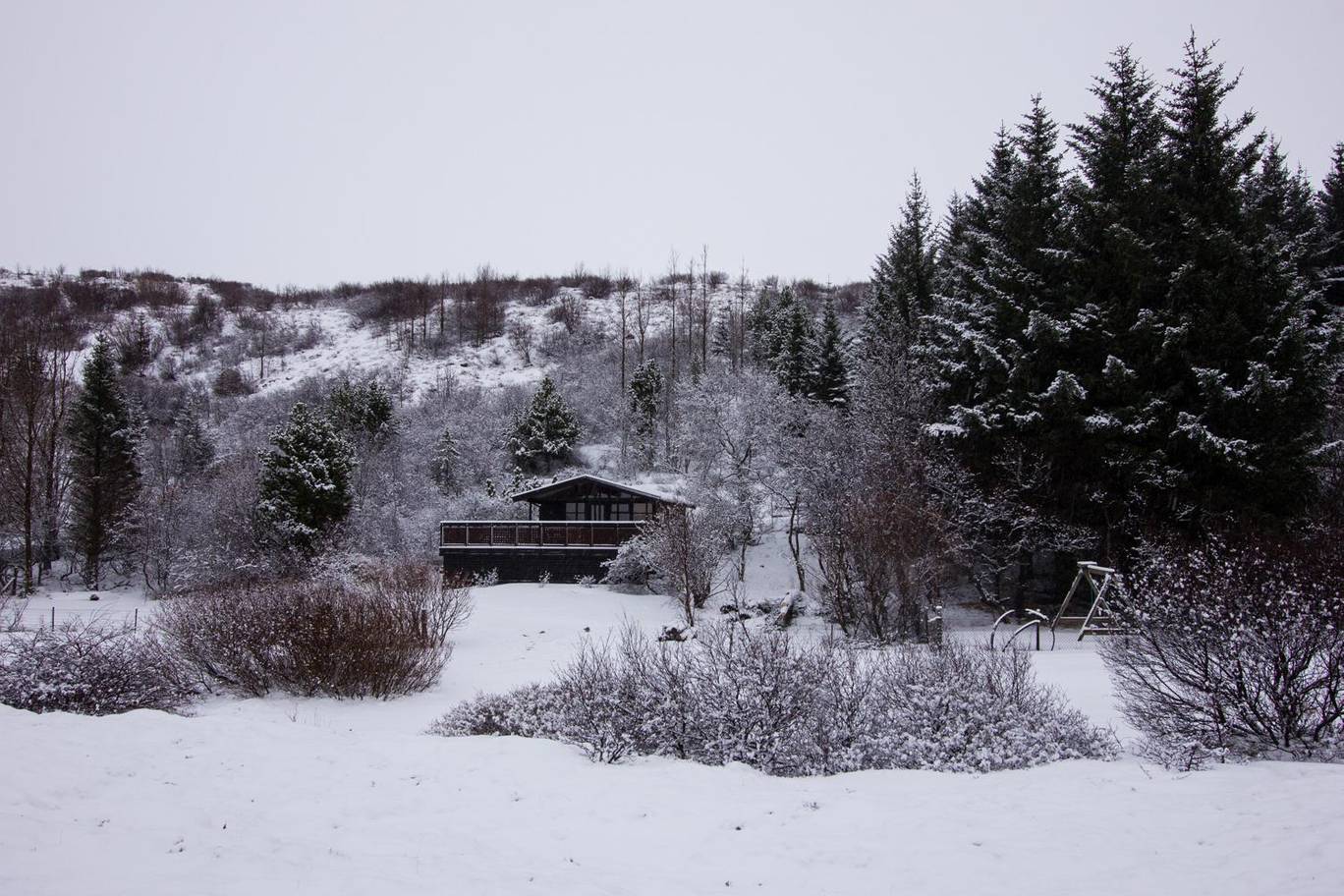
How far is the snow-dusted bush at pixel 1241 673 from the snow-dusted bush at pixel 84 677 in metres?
13.8

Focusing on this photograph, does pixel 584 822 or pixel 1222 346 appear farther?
pixel 1222 346

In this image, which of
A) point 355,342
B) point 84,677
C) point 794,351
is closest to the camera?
point 84,677

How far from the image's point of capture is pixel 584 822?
6.96 metres

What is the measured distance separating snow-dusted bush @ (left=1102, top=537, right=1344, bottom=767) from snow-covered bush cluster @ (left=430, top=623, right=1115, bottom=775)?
75cm

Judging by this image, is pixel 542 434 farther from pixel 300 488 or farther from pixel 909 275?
pixel 909 275

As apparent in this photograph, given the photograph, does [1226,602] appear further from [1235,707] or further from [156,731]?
[156,731]

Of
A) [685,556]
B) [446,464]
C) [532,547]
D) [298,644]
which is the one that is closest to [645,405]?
[446,464]

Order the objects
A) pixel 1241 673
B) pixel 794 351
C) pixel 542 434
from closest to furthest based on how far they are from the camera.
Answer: pixel 1241 673
pixel 794 351
pixel 542 434

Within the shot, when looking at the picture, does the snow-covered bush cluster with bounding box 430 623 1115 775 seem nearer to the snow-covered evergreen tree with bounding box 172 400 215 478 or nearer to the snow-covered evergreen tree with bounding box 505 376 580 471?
the snow-covered evergreen tree with bounding box 505 376 580 471

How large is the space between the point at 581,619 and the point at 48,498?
27195mm

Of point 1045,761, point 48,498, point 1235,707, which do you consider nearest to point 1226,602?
point 1235,707

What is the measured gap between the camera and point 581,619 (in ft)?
75.0

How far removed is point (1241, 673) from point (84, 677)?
15.2m

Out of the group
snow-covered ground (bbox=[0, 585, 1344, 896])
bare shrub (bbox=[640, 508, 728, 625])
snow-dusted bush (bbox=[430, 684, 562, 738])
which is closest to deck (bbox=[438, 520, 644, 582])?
bare shrub (bbox=[640, 508, 728, 625])
